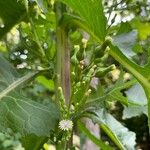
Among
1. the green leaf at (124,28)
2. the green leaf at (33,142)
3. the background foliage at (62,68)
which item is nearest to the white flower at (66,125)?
the background foliage at (62,68)

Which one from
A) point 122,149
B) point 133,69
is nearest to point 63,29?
point 133,69

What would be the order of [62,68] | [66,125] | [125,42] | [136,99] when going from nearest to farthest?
1. [66,125]
2. [62,68]
3. [125,42]
4. [136,99]

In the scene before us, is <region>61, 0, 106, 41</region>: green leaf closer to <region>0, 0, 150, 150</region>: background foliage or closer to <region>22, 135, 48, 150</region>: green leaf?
<region>0, 0, 150, 150</region>: background foliage

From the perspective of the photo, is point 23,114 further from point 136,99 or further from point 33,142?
point 136,99

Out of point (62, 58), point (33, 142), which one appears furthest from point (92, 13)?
point (33, 142)

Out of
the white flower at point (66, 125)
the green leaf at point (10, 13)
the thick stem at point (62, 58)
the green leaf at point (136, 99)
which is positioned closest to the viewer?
the white flower at point (66, 125)

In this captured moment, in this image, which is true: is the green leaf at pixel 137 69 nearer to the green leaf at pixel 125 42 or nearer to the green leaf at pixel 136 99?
the green leaf at pixel 125 42
